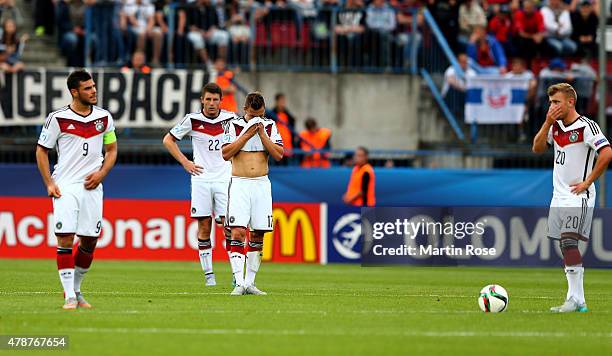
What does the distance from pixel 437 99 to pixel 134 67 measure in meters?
7.06

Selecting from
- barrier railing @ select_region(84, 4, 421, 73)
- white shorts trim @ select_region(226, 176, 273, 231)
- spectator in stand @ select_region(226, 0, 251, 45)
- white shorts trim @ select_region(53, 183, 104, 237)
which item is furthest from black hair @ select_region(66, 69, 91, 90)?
spectator in stand @ select_region(226, 0, 251, 45)

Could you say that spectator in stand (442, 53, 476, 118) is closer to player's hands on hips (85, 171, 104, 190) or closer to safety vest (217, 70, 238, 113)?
safety vest (217, 70, 238, 113)

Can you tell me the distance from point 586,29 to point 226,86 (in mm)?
9017

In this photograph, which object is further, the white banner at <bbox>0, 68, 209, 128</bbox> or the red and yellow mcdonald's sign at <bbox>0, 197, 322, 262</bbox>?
the white banner at <bbox>0, 68, 209, 128</bbox>

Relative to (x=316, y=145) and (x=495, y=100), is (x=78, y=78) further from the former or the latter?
(x=495, y=100)

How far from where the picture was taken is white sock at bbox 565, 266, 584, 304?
47.9 ft

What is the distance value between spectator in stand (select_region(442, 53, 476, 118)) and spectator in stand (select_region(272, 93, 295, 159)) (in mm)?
3981

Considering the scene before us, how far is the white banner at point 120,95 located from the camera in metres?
28.9

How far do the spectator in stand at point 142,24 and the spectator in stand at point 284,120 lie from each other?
306 centimetres

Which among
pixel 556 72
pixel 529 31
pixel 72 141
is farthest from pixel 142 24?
pixel 72 141

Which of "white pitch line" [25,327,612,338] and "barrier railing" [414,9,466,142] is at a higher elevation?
"barrier railing" [414,9,466,142]

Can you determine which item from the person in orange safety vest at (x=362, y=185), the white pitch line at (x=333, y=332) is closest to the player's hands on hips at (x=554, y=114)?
the white pitch line at (x=333, y=332)

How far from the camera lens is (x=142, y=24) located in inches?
1209

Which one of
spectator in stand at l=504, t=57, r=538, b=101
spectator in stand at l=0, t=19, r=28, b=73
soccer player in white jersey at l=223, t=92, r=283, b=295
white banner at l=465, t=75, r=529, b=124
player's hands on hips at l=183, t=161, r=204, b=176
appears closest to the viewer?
soccer player in white jersey at l=223, t=92, r=283, b=295
